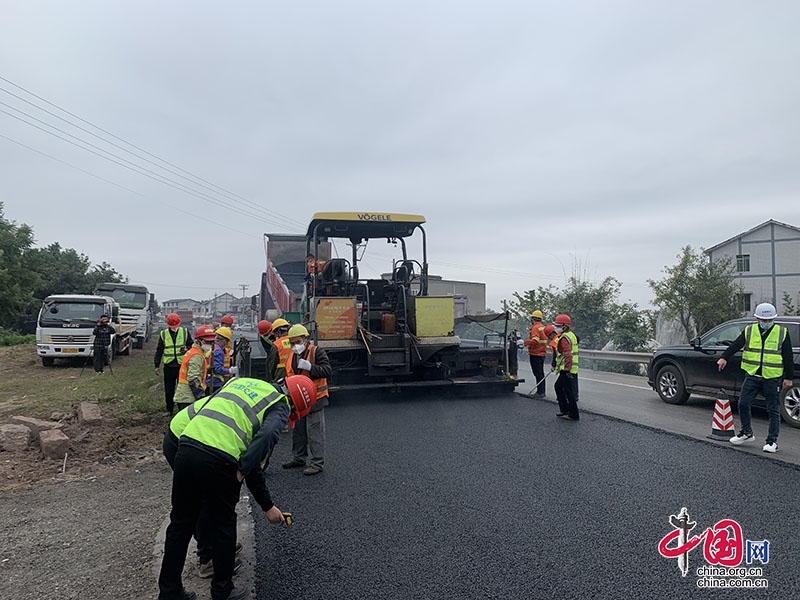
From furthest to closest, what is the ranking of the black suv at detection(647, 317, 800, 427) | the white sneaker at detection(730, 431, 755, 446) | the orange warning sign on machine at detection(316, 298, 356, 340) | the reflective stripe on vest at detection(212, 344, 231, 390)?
1. the orange warning sign on machine at detection(316, 298, 356, 340)
2. the reflective stripe on vest at detection(212, 344, 231, 390)
3. the black suv at detection(647, 317, 800, 427)
4. the white sneaker at detection(730, 431, 755, 446)

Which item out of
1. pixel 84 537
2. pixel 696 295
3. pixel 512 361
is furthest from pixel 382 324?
pixel 696 295

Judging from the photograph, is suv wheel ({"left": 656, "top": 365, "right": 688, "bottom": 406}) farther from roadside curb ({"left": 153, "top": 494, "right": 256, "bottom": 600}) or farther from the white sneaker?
roadside curb ({"left": 153, "top": 494, "right": 256, "bottom": 600})

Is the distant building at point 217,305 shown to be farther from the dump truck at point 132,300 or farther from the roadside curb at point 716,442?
the roadside curb at point 716,442

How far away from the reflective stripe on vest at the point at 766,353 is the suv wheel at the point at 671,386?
116 inches

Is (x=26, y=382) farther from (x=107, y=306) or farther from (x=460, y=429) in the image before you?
(x=460, y=429)

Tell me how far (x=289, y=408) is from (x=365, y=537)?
4.03 ft

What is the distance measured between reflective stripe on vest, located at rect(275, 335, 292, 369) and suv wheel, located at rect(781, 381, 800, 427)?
6.40 meters

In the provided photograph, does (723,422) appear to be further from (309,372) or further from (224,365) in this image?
(224,365)

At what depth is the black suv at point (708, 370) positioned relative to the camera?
7.11 meters

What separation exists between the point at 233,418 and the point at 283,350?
291cm

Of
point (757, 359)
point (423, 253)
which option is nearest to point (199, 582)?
point (757, 359)

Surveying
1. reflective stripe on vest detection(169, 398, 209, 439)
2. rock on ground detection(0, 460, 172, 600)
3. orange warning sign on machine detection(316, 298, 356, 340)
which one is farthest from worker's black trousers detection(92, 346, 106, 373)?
reflective stripe on vest detection(169, 398, 209, 439)

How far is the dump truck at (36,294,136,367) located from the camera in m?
15.1

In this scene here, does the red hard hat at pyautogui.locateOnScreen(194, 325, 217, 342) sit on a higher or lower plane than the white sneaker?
higher
